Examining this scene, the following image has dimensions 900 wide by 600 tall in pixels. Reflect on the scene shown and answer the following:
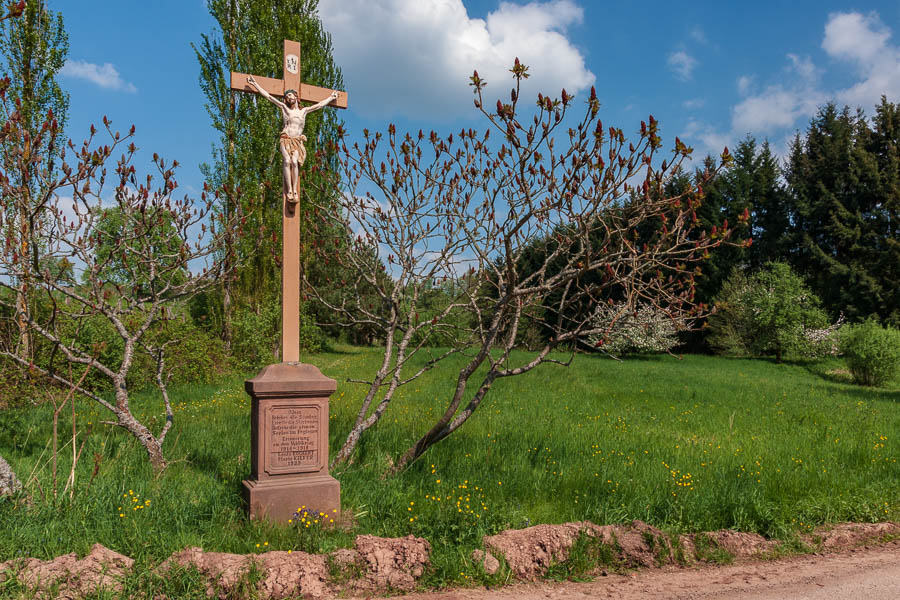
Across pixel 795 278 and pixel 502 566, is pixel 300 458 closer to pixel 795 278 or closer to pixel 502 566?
pixel 502 566

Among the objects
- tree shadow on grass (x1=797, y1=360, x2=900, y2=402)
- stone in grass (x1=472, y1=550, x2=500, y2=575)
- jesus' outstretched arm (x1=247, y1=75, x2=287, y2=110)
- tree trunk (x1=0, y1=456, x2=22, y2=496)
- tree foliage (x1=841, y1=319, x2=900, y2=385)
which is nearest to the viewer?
stone in grass (x1=472, y1=550, x2=500, y2=575)

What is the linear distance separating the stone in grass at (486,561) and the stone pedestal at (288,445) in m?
1.33

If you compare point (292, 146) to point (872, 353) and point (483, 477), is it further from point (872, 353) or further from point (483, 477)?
point (872, 353)

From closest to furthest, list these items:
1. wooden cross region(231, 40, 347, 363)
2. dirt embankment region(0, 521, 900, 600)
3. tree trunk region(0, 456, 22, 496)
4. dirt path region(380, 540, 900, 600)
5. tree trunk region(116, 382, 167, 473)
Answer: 1. dirt embankment region(0, 521, 900, 600)
2. dirt path region(380, 540, 900, 600)
3. tree trunk region(0, 456, 22, 496)
4. wooden cross region(231, 40, 347, 363)
5. tree trunk region(116, 382, 167, 473)

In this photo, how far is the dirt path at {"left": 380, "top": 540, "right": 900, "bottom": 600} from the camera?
3635 millimetres

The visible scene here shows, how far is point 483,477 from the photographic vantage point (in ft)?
17.9

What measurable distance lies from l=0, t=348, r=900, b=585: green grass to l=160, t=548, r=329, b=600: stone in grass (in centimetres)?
32

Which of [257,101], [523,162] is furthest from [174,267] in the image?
[257,101]

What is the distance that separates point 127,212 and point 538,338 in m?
21.5

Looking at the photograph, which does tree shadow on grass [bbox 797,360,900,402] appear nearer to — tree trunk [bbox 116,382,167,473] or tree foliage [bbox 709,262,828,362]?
tree foliage [bbox 709,262,828,362]

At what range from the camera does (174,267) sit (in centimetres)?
579

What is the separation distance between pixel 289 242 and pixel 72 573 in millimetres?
2806

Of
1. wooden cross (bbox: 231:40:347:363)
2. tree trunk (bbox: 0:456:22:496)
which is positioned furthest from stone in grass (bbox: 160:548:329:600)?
tree trunk (bbox: 0:456:22:496)

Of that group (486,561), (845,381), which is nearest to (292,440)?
(486,561)
